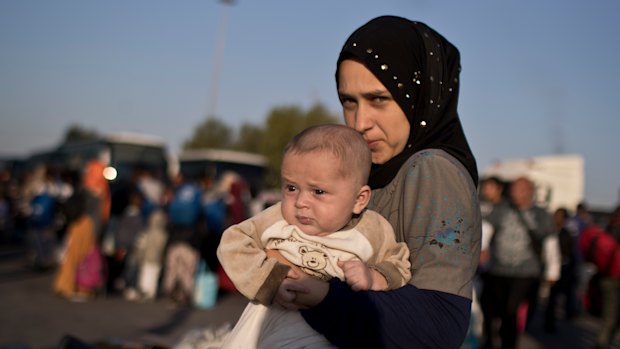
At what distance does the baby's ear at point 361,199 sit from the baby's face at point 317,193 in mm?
40

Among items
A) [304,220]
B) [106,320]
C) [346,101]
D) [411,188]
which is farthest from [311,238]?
[106,320]

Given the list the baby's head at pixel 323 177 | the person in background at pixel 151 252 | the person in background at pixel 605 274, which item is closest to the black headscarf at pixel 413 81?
the baby's head at pixel 323 177

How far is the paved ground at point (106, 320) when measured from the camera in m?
8.45

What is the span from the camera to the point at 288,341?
6.04 ft

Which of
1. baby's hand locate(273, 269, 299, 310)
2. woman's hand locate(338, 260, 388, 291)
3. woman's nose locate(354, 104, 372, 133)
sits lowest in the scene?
baby's hand locate(273, 269, 299, 310)

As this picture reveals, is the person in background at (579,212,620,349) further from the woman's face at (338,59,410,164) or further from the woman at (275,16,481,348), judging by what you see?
the woman's face at (338,59,410,164)

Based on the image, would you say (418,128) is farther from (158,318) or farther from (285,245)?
(158,318)

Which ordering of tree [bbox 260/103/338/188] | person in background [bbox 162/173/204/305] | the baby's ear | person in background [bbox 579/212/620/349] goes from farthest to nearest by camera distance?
tree [bbox 260/103/338/188] → person in background [bbox 162/173/204/305] → person in background [bbox 579/212/620/349] → the baby's ear

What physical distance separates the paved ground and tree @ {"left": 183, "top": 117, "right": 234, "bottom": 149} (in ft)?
183

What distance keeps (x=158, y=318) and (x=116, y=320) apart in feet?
2.33

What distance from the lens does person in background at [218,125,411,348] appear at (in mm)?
1868

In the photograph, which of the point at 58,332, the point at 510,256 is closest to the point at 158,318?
the point at 58,332

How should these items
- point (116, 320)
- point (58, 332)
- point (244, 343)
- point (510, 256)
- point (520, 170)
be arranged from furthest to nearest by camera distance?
1. point (520, 170)
2. point (116, 320)
3. point (58, 332)
4. point (510, 256)
5. point (244, 343)

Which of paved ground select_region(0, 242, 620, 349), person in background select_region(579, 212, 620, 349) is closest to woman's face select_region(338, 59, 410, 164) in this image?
paved ground select_region(0, 242, 620, 349)
